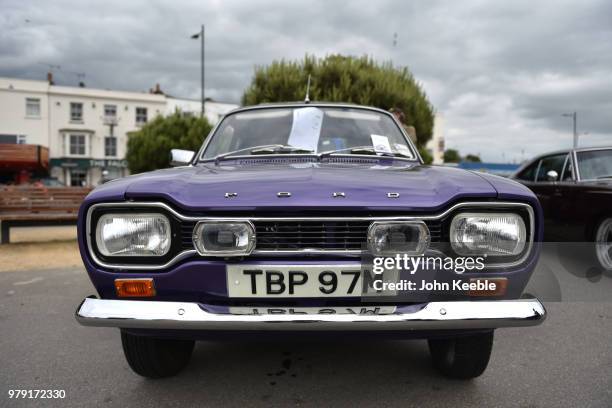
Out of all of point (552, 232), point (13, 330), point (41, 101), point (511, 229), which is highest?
point (41, 101)

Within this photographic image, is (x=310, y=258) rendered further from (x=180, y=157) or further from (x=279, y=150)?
(x=180, y=157)

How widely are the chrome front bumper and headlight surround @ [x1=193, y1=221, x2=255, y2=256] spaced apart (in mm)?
225

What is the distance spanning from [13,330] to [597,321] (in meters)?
4.27

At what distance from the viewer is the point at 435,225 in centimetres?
188

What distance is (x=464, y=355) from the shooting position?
2.27m

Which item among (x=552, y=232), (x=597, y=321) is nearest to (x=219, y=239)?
(x=597, y=321)

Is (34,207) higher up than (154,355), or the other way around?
(34,207)

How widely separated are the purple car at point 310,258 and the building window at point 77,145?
37567 millimetres

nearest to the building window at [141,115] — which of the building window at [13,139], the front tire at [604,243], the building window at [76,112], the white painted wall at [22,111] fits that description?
the building window at [76,112]

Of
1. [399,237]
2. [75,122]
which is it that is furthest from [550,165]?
[75,122]

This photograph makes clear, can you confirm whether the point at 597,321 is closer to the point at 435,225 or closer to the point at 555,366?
the point at 555,366

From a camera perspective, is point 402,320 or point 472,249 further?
point 472,249

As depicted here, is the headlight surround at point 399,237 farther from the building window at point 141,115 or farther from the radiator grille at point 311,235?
the building window at point 141,115

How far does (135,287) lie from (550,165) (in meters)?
6.07
